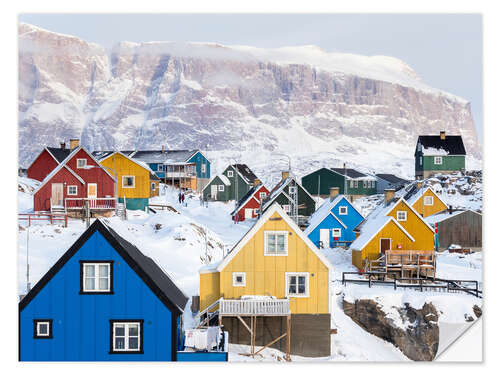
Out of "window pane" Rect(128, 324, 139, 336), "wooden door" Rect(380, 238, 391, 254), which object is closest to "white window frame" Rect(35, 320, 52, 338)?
"window pane" Rect(128, 324, 139, 336)

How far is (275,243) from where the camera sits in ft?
58.9

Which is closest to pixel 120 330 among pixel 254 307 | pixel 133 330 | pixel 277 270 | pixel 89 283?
pixel 133 330

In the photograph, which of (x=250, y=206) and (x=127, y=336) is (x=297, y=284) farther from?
(x=250, y=206)

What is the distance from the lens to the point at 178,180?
2056 inches

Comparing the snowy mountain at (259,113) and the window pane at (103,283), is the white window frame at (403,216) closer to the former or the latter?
the snowy mountain at (259,113)

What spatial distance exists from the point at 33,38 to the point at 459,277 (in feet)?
65.6

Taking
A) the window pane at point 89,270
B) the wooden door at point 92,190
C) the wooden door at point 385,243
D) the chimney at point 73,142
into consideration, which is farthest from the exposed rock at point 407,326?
the chimney at point 73,142

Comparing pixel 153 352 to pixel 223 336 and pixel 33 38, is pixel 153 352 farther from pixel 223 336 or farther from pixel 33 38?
pixel 33 38

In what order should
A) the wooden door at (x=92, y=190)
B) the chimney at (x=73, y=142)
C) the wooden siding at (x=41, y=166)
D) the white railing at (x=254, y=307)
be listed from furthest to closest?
the chimney at (x=73, y=142) < the wooden siding at (x=41, y=166) < the wooden door at (x=92, y=190) < the white railing at (x=254, y=307)

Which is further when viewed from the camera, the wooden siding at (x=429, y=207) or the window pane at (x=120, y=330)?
the wooden siding at (x=429, y=207)

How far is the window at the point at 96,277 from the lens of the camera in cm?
1464

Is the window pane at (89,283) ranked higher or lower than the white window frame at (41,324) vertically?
higher

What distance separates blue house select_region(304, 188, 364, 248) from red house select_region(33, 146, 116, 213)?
37.4ft
